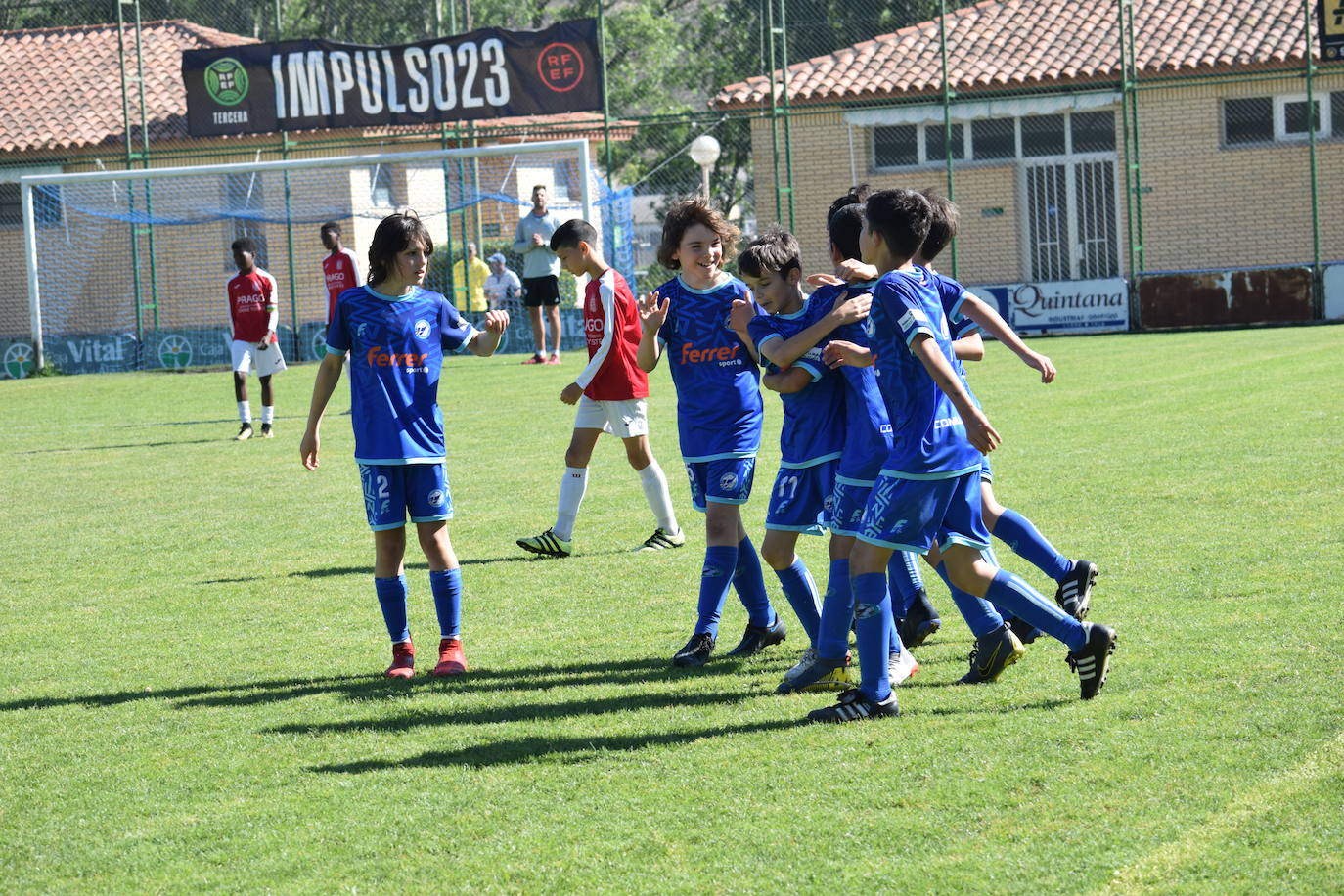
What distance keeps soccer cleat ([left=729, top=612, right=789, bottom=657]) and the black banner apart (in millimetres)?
20635

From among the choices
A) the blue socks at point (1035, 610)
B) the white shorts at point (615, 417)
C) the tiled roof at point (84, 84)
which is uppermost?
the tiled roof at point (84, 84)

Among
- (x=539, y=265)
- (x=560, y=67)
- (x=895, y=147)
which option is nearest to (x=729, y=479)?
(x=539, y=265)

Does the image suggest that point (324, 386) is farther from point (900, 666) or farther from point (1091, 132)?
point (1091, 132)

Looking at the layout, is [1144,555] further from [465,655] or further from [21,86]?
[21,86]

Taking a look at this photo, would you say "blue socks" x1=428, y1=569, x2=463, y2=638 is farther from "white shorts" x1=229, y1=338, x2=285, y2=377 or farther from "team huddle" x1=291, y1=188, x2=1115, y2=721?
"white shorts" x1=229, y1=338, x2=285, y2=377

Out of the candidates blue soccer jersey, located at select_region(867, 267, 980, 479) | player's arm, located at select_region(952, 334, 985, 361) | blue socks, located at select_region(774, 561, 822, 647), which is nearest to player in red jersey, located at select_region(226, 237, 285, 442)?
blue socks, located at select_region(774, 561, 822, 647)

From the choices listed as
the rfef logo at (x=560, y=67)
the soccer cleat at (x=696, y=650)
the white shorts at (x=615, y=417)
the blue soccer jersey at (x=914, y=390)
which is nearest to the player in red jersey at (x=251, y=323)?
the white shorts at (x=615, y=417)

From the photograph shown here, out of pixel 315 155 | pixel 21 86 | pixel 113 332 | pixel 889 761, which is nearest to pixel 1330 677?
pixel 889 761

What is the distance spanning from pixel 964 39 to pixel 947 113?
6695 mm

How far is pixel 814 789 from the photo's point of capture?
14.2 feet

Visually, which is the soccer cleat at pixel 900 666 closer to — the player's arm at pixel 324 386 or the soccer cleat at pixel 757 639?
the soccer cleat at pixel 757 639

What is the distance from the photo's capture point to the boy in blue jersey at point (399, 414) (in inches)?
235

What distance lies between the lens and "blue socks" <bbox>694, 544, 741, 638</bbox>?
5965 mm

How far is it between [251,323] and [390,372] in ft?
32.6
